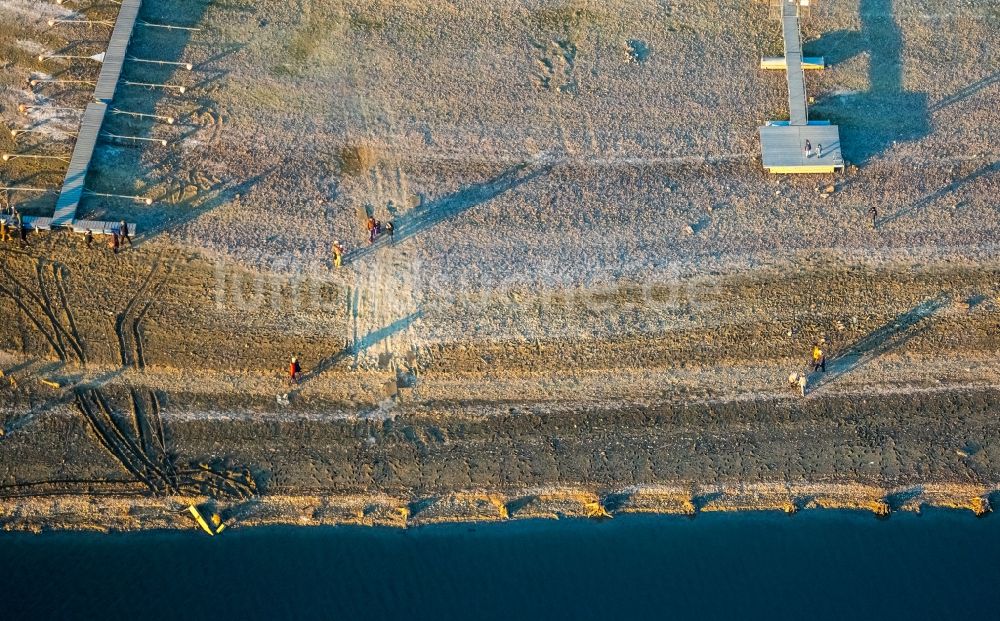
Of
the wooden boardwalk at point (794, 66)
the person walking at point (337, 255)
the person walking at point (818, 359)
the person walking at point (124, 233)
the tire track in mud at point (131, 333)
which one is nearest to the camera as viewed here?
the tire track in mud at point (131, 333)

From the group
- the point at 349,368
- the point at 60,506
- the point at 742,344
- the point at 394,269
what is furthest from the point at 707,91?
the point at 60,506

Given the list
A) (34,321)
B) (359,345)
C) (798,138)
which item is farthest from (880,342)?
(34,321)

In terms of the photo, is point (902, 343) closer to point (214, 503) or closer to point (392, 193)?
point (392, 193)

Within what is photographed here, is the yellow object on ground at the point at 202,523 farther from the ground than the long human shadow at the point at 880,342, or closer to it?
closer to it

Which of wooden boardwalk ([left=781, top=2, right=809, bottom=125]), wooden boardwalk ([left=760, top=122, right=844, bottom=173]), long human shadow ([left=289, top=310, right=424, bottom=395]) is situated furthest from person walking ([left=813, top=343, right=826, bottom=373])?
long human shadow ([left=289, top=310, right=424, bottom=395])

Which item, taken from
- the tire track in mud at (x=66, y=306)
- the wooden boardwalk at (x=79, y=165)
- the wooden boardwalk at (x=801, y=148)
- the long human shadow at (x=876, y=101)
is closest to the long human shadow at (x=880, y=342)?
the wooden boardwalk at (x=801, y=148)

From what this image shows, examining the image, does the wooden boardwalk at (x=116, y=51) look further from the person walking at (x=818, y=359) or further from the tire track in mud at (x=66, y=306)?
the person walking at (x=818, y=359)
